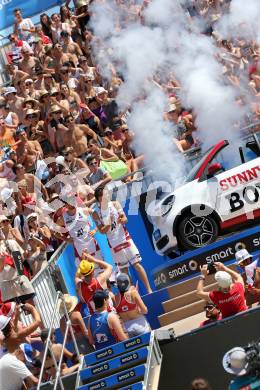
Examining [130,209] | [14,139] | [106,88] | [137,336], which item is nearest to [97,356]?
[137,336]

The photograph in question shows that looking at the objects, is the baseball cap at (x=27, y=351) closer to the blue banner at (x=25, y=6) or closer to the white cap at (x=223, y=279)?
the white cap at (x=223, y=279)

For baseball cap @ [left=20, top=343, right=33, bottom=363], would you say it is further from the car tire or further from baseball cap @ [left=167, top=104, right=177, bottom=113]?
baseball cap @ [left=167, top=104, right=177, bottom=113]

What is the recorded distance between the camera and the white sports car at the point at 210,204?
1284cm

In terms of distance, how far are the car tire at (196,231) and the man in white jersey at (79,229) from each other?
1230mm

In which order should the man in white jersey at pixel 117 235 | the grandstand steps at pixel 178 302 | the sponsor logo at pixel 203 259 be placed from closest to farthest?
the grandstand steps at pixel 178 302 → the sponsor logo at pixel 203 259 → the man in white jersey at pixel 117 235

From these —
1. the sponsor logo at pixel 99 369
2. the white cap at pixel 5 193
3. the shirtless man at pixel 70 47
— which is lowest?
the sponsor logo at pixel 99 369

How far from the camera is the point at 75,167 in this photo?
14.7 metres

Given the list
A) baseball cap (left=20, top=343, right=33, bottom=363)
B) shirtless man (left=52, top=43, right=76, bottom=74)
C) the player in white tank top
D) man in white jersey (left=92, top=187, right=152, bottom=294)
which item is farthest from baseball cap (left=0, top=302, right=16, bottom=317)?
shirtless man (left=52, top=43, right=76, bottom=74)

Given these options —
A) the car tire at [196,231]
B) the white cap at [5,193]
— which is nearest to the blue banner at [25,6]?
the white cap at [5,193]

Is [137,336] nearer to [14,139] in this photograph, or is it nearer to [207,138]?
[207,138]

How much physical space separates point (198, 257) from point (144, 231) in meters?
2.10

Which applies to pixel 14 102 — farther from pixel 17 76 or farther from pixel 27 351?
pixel 27 351

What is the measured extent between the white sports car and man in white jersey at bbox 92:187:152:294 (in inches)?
22.0

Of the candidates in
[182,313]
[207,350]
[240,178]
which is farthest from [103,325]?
[240,178]
